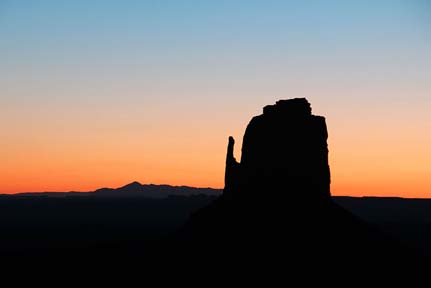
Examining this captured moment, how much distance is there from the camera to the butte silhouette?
69.5m

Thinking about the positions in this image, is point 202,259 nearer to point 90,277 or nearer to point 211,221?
point 211,221

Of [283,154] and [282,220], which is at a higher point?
[283,154]

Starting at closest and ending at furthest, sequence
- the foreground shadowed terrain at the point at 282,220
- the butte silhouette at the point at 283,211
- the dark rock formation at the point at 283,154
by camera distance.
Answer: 1. the foreground shadowed terrain at the point at 282,220
2. the butte silhouette at the point at 283,211
3. the dark rock formation at the point at 283,154

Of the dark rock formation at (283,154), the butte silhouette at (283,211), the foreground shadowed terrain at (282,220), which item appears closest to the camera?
the foreground shadowed terrain at (282,220)

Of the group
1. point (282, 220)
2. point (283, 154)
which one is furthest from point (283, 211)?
point (283, 154)

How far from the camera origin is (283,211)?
2928 inches

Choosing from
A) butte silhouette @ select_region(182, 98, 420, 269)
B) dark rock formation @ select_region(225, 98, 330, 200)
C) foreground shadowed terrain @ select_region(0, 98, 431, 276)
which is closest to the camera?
foreground shadowed terrain @ select_region(0, 98, 431, 276)

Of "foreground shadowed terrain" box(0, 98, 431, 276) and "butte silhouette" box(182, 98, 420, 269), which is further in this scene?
"butte silhouette" box(182, 98, 420, 269)

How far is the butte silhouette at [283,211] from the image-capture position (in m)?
69.5

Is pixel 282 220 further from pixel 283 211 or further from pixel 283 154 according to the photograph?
pixel 283 154

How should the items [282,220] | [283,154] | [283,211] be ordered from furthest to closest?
[283,154] < [283,211] < [282,220]

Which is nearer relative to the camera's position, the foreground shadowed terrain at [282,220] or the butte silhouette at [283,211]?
the foreground shadowed terrain at [282,220]

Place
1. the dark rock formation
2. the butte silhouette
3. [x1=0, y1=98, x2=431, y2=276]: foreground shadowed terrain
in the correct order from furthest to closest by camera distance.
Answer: the dark rock formation, the butte silhouette, [x1=0, y1=98, x2=431, y2=276]: foreground shadowed terrain

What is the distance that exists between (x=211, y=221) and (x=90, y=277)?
21.0m
